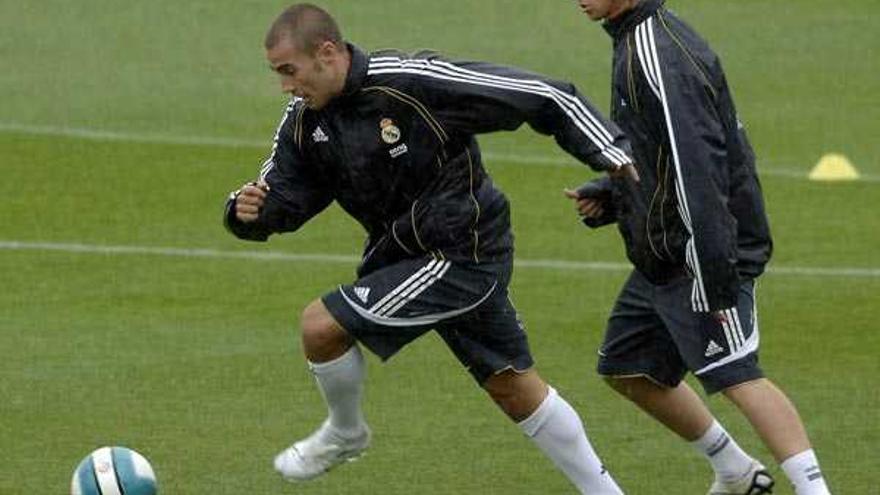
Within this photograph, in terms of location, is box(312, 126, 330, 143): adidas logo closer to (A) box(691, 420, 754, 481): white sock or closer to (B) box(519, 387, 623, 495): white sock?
(B) box(519, 387, 623, 495): white sock

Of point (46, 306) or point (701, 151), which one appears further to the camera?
point (46, 306)

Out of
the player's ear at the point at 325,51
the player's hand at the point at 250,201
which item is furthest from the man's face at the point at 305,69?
the player's hand at the point at 250,201

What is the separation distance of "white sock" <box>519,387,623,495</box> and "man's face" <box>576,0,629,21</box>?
4.83ft

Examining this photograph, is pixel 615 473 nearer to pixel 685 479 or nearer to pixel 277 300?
pixel 685 479

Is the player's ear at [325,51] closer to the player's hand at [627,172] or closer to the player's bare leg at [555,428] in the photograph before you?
the player's hand at [627,172]

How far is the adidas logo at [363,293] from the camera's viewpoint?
9047mm

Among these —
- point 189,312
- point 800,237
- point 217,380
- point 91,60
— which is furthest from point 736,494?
point 91,60

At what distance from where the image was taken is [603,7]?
30.0ft

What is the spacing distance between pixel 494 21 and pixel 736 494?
53.0ft

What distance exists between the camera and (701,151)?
345 inches

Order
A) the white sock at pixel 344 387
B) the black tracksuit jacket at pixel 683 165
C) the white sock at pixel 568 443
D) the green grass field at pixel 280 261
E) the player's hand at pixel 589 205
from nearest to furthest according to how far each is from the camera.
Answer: the black tracksuit jacket at pixel 683 165 → the white sock at pixel 344 387 → the white sock at pixel 568 443 → the player's hand at pixel 589 205 → the green grass field at pixel 280 261

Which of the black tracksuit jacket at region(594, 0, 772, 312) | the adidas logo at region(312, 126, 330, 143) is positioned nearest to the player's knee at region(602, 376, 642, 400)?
the black tracksuit jacket at region(594, 0, 772, 312)

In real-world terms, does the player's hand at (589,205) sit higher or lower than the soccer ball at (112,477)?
higher

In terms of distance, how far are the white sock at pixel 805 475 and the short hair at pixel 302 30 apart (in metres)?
2.29
